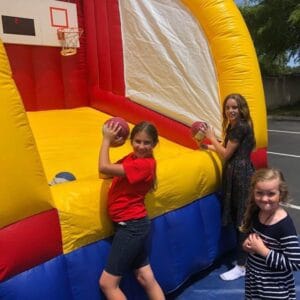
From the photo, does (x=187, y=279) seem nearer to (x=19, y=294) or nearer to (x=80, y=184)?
(x=80, y=184)

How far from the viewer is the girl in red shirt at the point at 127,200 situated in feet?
7.54

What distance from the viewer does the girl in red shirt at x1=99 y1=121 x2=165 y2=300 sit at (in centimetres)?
230

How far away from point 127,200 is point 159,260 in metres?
0.58

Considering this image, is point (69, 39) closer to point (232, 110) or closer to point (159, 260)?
point (232, 110)

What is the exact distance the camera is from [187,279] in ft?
10.5

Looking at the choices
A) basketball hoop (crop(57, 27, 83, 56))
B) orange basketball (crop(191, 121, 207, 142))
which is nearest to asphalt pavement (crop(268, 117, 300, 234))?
orange basketball (crop(191, 121, 207, 142))

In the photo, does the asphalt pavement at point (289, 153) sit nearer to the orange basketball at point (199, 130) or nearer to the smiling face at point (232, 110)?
the orange basketball at point (199, 130)

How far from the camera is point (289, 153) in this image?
26.7 ft

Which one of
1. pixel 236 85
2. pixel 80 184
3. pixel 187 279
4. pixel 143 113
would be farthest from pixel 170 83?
pixel 80 184

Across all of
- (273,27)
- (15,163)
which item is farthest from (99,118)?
(273,27)

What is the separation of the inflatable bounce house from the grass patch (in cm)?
1169

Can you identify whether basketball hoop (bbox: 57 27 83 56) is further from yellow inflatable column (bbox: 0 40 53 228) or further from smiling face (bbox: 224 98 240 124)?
yellow inflatable column (bbox: 0 40 53 228)

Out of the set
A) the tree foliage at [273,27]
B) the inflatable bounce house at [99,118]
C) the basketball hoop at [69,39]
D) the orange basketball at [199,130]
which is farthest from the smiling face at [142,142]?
the tree foliage at [273,27]

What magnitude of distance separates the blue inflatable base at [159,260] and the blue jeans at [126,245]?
77 mm
